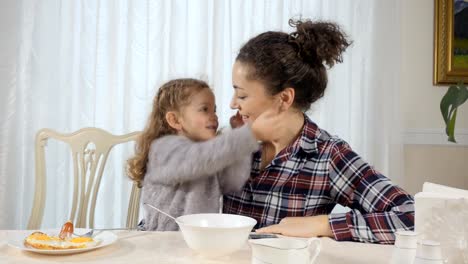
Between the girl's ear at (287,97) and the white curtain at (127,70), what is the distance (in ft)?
2.98

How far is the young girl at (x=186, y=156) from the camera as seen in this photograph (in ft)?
4.54

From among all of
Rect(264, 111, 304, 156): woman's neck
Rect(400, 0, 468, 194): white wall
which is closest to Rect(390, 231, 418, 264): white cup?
Rect(264, 111, 304, 156): woman's neck

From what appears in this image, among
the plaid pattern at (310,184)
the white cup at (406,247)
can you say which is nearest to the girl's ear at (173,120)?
the plaid pattern at (310,184)

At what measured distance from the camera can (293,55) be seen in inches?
61.4

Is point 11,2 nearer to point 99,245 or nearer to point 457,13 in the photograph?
point 99,245

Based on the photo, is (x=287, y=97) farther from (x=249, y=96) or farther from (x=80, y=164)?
(x=80, y=164)

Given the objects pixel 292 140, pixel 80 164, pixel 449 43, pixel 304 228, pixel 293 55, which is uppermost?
pixel 449 43

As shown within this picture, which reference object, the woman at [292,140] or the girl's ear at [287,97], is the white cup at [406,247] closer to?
the woman at [292,140]

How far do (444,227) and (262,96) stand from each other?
0.79 meters

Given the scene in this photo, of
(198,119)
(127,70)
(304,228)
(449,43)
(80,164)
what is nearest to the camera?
(304,228)

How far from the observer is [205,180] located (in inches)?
60.0

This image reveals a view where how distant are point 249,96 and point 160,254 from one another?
69 centimetres

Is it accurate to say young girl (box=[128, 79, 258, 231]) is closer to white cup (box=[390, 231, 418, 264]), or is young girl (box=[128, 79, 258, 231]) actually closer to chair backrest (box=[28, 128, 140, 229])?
chair backrest (box=[28, 128, 140, 229])

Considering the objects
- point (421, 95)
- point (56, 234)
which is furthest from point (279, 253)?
point (421, 95)
